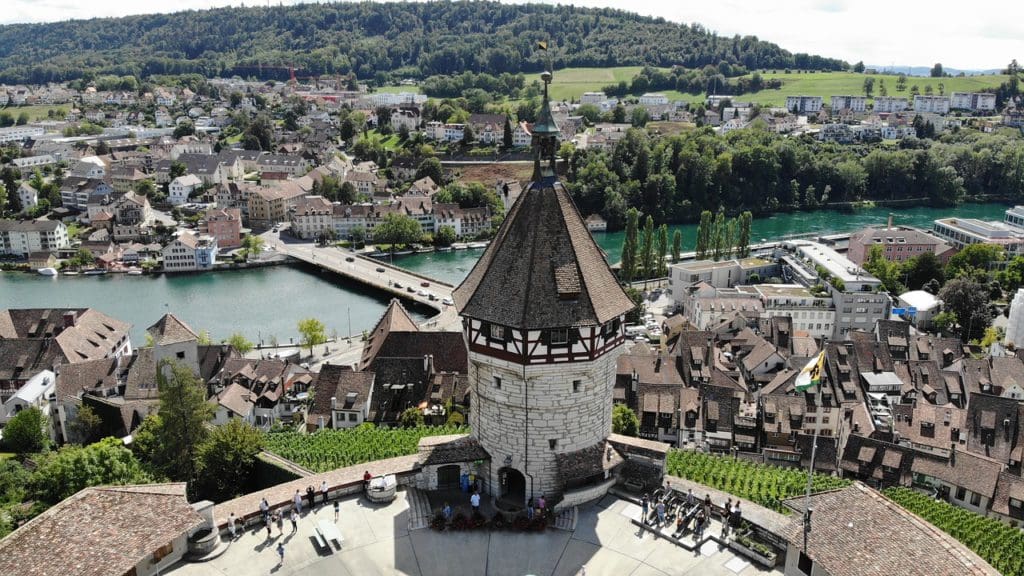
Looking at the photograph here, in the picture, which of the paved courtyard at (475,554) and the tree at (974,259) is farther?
the tree at (974,259)

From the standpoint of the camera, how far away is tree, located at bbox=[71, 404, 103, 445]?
136 feet

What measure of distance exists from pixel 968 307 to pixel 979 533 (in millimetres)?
43766

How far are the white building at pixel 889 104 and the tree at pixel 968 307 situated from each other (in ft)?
435

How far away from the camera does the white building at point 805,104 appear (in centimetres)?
18675

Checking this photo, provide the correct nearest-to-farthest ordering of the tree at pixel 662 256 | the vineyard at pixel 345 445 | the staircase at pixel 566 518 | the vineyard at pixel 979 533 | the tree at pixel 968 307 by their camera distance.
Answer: the staircase at pixel 566 518 < the vineyard at pixel 979 533 < the vineyard at pixel 345 445 < the tree at pixel 968 307 < the tree at pixel 662 256

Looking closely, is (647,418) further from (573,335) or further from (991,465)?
(573,335)

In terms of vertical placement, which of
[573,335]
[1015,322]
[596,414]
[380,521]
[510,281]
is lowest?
[1015,322]

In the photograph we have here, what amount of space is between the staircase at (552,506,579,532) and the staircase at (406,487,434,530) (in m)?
2.94

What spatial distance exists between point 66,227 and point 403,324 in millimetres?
74397

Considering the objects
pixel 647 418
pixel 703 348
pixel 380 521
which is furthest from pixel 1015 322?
pixel 380 521

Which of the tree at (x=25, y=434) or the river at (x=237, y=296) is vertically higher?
the tree at (x=25, y=434)

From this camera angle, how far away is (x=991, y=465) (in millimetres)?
35438

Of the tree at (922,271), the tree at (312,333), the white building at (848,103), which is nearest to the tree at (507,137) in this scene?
the tree at (922,271)

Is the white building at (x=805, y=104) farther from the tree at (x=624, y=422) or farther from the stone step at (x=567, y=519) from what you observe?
the stone step at (x=567, y=519)
